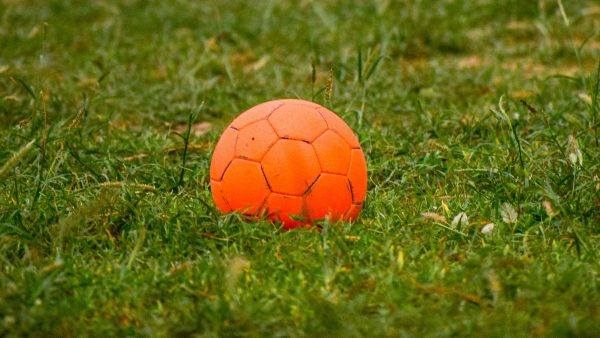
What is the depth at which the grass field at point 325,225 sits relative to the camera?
7.80 ft

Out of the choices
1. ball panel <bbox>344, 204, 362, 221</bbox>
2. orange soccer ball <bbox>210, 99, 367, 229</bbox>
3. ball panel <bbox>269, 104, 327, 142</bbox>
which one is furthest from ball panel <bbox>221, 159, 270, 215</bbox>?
ball panel <bbox>344, 204, 362, 221</bbox>

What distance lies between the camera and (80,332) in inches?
91.6

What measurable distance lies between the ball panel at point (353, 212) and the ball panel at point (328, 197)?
2.0 inches

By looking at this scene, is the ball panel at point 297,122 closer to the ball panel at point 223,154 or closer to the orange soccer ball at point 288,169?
the orange soccer ball at point 288,169

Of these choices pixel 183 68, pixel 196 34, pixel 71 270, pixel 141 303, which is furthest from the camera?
pixel 196 34

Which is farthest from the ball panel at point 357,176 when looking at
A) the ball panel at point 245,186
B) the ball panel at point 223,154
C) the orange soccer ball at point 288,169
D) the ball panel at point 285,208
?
the ball panel at point 223,154

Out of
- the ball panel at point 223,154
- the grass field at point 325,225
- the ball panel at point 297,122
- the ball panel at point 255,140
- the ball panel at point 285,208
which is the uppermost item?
the ball panel at point 297,122

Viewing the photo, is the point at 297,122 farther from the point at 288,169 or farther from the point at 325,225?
the point at 325,225

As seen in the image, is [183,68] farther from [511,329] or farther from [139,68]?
[511,329]

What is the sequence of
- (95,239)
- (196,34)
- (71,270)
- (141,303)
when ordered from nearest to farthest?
1. (141,303)
2. (71,270)
3. (95,239)
4. (196,34)

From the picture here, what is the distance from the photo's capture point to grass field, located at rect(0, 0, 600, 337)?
238 cm

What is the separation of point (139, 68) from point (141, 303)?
11.8 ft

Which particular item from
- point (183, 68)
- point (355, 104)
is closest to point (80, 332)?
point (355, 104)

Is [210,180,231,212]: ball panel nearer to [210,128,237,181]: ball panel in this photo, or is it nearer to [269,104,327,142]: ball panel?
[210,128,237,181]: ball panel
